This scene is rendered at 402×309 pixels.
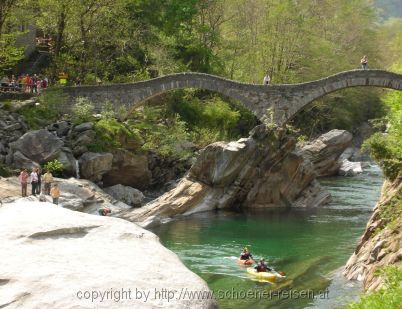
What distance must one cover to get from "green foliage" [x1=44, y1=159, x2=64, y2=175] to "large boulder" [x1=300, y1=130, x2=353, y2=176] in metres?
21.6

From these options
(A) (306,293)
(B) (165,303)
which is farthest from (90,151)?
(B) (165,303)

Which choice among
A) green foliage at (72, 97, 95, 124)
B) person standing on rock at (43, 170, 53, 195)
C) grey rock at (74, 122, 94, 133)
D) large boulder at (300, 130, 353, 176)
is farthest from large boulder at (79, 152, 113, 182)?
large boulder at (300, 130, 353, 176)

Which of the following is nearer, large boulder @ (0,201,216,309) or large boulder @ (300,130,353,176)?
large boulder @ (0,201,216,309)

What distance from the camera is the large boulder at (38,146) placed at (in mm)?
31969

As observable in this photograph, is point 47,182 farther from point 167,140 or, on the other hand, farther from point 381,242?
point 381,242

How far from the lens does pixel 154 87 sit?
40.1m

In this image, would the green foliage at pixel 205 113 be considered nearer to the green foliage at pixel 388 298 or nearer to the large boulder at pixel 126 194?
the large boulder at pixel 126 194

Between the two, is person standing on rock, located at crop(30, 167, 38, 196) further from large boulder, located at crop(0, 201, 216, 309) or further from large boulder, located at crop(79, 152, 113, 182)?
large boulder, located at crop(0, 201, 216, 309)

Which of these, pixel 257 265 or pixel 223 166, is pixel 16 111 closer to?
pixel 223 166

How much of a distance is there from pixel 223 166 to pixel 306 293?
1571 cm

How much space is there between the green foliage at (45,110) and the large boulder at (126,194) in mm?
5521

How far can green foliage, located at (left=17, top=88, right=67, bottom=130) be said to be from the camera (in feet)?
115

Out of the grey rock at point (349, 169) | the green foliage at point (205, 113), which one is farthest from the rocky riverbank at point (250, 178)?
the grey rock at point (349, 169)

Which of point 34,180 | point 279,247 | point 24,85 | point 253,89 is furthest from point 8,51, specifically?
point 279,247
